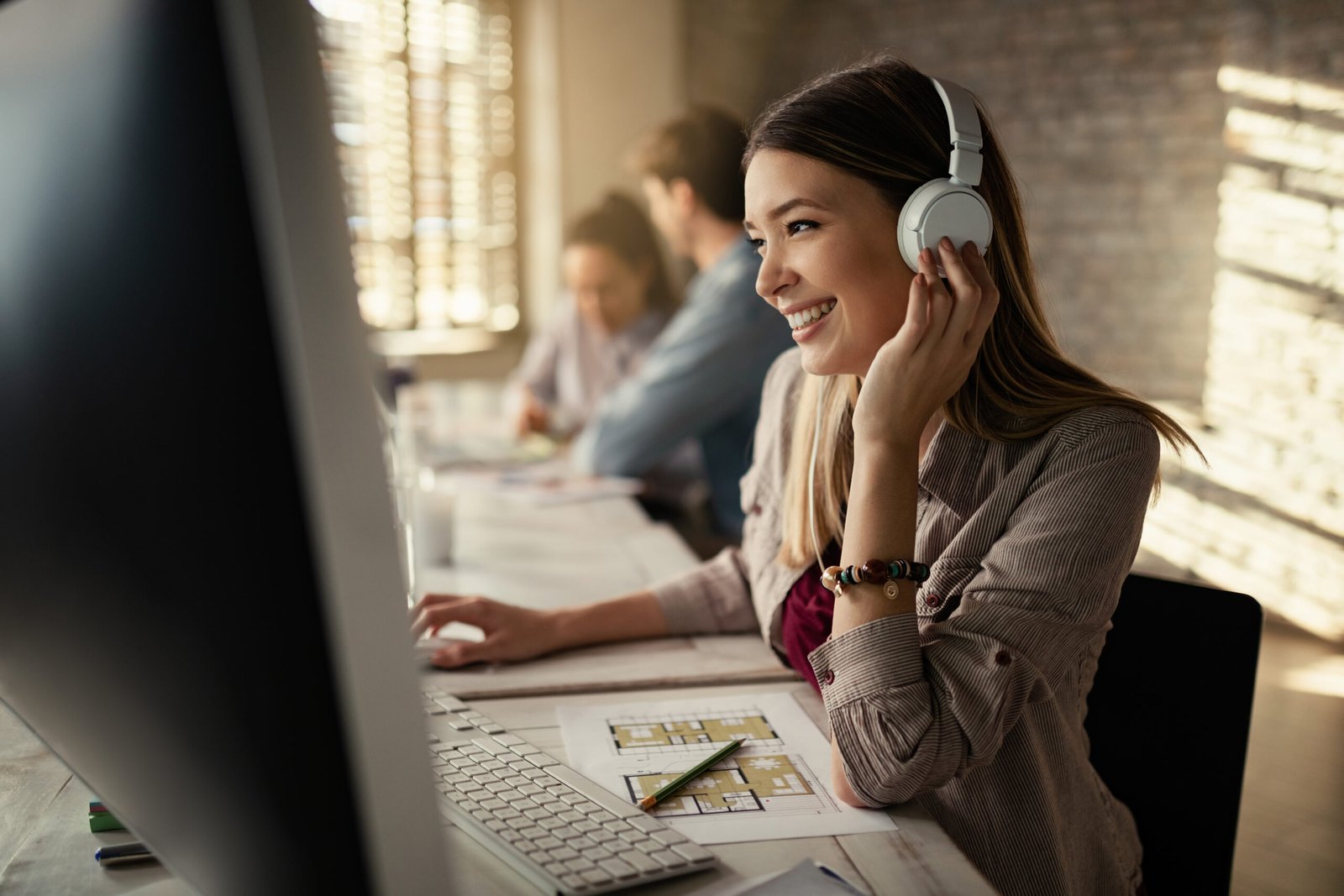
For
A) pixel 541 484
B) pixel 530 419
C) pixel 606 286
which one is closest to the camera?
pixel 541 484

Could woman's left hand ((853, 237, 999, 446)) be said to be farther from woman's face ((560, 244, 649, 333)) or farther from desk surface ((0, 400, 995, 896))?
woman's face ((560, 244, 649, 333))

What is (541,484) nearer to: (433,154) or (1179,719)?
(1179,719)

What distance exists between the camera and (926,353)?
0.92 meters

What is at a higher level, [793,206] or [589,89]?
[589,89]

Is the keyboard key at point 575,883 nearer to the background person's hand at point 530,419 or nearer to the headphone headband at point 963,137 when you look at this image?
the headphone headband at point 963,137

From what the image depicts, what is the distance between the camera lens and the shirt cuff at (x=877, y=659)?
86 cm

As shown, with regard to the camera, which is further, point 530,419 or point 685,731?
point 530,419

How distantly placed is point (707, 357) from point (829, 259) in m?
1.47

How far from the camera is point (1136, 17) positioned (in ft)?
14.5

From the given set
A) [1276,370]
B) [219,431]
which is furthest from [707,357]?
[1276,370]

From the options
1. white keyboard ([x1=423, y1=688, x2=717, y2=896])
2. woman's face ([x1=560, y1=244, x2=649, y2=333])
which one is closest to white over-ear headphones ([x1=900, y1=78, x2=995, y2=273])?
white keyboard ([x1=423, y1=688, x2=717, y2=896])

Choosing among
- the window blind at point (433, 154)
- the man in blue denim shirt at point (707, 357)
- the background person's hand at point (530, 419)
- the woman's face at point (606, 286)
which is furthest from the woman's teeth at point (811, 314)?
the window blind at point (433, 154)

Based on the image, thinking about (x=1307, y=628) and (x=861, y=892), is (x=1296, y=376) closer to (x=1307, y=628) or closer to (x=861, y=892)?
(x=1307, y=628)

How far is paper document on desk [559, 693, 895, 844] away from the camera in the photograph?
0.82m
